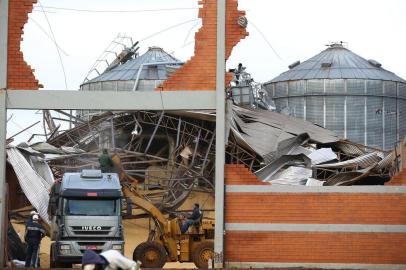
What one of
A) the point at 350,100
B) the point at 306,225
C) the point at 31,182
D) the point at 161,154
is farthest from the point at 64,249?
the point at 350,100

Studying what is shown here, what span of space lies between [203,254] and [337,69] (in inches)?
1214

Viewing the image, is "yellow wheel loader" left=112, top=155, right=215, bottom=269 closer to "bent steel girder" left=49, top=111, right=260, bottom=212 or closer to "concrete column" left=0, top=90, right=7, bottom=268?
"concrete column" left=0, top=90, right=7, bottom=268

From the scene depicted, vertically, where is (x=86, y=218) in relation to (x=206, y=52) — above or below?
below

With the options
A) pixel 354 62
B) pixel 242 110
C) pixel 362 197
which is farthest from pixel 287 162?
pixel 354 62

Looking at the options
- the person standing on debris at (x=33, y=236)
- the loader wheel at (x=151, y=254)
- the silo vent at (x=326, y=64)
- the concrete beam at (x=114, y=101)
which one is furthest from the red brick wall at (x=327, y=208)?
the silo vent at (x=326, y=64)

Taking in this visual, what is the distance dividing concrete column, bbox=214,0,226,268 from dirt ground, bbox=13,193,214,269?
4.21 m

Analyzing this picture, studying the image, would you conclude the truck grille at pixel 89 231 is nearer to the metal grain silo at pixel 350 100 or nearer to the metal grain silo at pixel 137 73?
the metal grain silo at pixel 137 73

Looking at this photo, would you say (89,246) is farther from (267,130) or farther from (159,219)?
(267,130)

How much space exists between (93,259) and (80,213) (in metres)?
16.3

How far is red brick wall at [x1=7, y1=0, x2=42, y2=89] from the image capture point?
3281 cm

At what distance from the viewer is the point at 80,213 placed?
31.3 meters

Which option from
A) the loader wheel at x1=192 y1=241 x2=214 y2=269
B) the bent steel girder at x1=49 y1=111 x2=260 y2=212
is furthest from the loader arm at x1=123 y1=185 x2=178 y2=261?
the bent steel girder at x1=49 y1=111 x2=260 y2=212

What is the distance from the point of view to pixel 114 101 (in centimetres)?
3284

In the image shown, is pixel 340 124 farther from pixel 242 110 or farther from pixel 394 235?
pixel 394 235
